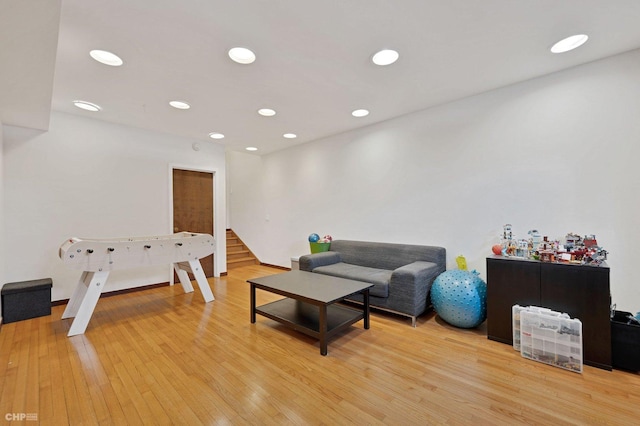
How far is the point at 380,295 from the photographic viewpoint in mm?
3062

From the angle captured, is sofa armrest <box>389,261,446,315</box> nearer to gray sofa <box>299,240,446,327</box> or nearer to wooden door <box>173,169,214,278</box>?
gray sofa <box>299,240,446,327</box>

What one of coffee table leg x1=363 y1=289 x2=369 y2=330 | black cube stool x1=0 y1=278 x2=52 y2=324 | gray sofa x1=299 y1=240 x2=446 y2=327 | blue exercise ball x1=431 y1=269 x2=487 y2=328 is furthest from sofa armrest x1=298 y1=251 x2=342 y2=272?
black cube stool x1=0 y1=278 x2=52 y2=324

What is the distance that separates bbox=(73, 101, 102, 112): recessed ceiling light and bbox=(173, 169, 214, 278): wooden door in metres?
1.44

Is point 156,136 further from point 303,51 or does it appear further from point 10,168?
point 303,51

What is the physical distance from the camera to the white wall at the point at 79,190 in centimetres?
335

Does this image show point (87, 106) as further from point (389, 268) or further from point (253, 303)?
point (389, 268)

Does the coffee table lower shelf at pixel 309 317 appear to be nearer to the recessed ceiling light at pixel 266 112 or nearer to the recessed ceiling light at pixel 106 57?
the recessed ceiling light at pixel 266 112

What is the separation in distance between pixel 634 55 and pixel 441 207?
2.12m

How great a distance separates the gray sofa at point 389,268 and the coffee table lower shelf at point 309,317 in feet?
Result: 1.43

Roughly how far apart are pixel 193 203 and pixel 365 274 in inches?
139

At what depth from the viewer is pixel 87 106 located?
3375mm

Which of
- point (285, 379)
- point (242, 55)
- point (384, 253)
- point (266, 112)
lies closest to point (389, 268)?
point (384, 253)

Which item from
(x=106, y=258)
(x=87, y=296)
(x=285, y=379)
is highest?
(x=106, y=258)

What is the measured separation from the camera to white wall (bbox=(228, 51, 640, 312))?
240cm
